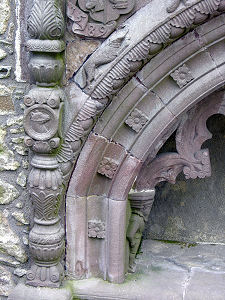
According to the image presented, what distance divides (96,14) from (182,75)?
47 centimetres

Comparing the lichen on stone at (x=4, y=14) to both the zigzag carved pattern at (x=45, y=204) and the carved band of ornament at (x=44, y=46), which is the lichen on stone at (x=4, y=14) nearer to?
the carved band of ornament at (x=44, y=46)

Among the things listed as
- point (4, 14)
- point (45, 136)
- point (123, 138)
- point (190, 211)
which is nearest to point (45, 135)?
point (45, 136)

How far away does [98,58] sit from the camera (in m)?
2.42

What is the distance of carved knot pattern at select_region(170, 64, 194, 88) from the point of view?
2.46 metres

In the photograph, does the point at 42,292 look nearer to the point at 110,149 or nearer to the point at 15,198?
the point at 15,198

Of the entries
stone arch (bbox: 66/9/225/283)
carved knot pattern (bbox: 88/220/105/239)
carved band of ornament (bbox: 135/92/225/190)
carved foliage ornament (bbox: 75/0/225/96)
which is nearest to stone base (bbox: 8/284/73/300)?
stone arch (bbox: 66/9/225/283)

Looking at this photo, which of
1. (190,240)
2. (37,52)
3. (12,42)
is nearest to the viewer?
(37,52)

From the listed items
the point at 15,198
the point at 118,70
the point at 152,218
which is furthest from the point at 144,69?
the point at 152,218

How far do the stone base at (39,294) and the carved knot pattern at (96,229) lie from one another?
0.30 meters

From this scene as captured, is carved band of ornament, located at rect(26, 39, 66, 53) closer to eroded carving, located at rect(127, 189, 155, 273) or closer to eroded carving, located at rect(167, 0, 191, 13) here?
eroded carving, located at rect(167, 0, 191, 13)

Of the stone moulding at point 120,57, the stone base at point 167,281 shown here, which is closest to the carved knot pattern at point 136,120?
the stone moulding at point 120,57

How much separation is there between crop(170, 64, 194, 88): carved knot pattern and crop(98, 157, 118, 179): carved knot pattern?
47 centimetres

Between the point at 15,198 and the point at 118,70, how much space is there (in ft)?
2.67

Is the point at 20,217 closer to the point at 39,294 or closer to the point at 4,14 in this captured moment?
the point at 39,294
